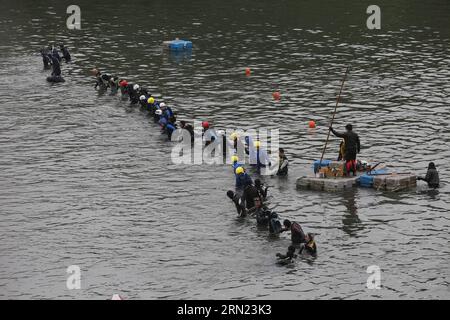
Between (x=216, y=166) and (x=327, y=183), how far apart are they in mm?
7132

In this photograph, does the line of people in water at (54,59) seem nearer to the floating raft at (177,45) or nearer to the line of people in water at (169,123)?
the line of people in water at (169,123)

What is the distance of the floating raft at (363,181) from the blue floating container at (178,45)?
35215 mm

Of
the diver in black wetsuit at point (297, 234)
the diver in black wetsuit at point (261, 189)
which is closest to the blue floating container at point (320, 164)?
the diver in black wetsuit at point (261, 189)

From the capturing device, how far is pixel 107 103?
64.0 meters

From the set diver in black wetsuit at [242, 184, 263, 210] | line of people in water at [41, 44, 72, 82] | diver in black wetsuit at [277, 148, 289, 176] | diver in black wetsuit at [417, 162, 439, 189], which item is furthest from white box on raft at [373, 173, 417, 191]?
line of people in water at [41, 44, 72, 82]

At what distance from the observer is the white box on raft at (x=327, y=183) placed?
44312mm

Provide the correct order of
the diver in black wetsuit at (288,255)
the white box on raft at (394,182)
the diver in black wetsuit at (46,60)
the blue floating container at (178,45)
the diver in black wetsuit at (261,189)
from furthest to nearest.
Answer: the blue floating container at (178,45) < the diver in black wetsuit at (46,60) < the white box on raft at (394,182) < the diver in black wetsuit at (261,189) < the diver in black wetsuit at (288,255)

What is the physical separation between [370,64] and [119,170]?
29996 mm

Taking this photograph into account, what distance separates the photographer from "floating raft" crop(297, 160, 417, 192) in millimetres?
44125

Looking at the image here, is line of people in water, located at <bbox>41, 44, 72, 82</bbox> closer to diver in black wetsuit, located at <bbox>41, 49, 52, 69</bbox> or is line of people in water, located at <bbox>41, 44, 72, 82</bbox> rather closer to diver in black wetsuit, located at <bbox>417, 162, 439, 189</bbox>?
diver in black wetsuit, located at <bbox>41, 49, 52, 69</bbox>

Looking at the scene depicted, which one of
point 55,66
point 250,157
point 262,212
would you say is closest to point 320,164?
point 250,157

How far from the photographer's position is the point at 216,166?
49.1 metres

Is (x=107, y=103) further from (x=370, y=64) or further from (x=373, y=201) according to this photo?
(x=373, y=201)
